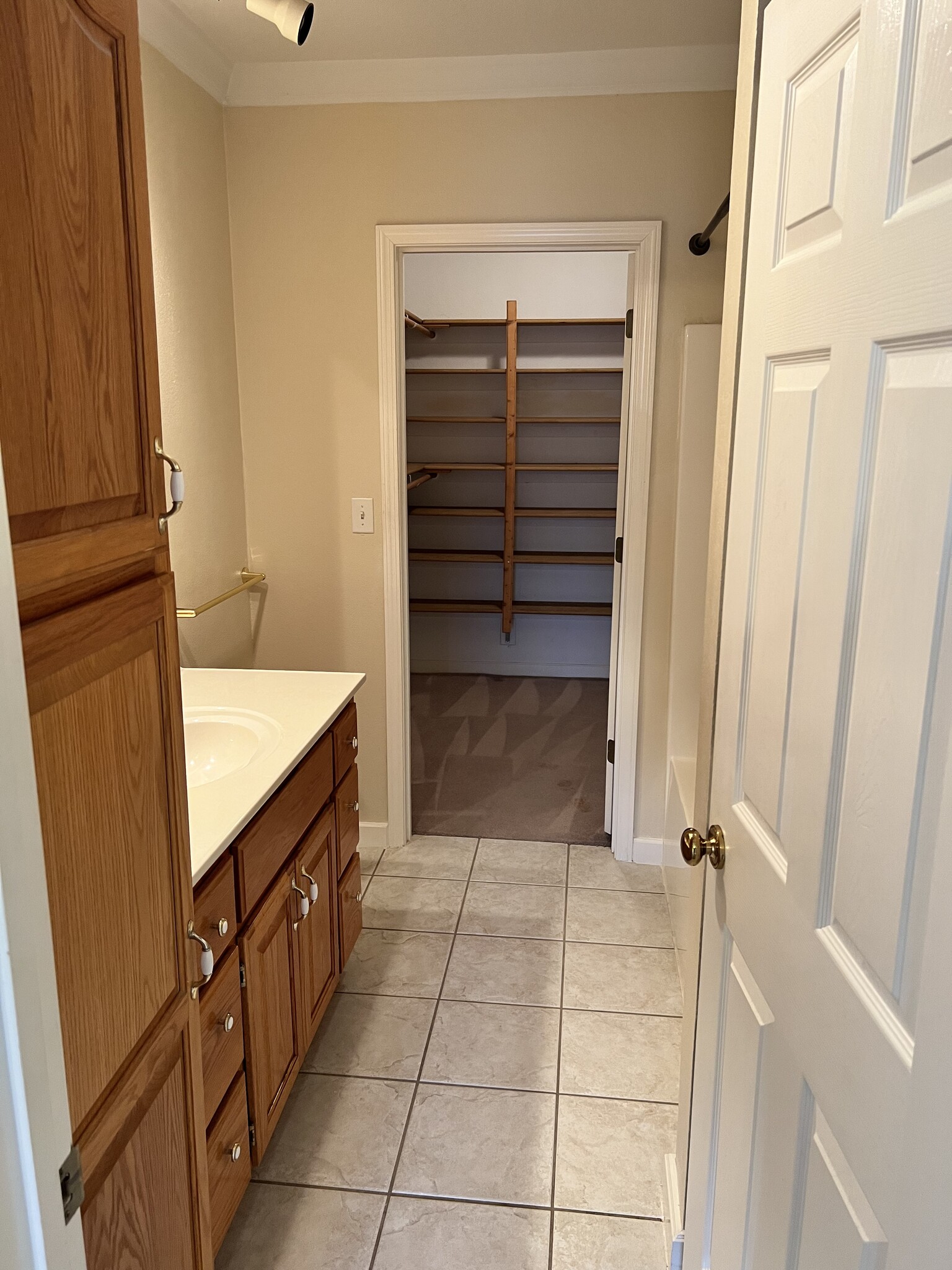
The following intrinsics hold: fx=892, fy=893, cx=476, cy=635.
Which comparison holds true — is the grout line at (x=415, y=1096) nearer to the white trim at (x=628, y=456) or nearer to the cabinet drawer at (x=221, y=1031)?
the cabinet drawer at (x=221, y=1031)

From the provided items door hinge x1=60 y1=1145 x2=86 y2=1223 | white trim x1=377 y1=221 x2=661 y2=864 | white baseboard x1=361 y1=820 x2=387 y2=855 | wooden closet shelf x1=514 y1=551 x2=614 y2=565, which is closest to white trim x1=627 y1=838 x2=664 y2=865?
white trim x1=377 y1=221 x2=661 y2=864

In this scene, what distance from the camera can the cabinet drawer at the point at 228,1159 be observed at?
1.50 meters

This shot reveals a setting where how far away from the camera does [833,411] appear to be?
0.89 m

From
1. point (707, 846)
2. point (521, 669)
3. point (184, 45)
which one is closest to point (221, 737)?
point (707, 846)

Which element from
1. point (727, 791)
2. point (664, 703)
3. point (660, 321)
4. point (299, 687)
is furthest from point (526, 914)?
point (660, 321)

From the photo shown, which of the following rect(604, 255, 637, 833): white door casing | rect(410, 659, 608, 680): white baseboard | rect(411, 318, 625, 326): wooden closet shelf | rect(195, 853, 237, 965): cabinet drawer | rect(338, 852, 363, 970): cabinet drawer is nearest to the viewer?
rect(195, 853, 237, 965): cabinet drawer

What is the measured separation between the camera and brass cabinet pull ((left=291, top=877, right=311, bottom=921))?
1880 millimetres

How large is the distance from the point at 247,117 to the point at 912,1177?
122 inches

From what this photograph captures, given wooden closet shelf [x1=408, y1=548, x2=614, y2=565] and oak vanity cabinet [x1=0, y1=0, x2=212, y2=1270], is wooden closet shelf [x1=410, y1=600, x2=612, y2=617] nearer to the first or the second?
wooden closet shelf [x1=408, y1=548, x2=614, y2=565]

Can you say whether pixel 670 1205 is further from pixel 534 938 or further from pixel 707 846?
pixel 534 938

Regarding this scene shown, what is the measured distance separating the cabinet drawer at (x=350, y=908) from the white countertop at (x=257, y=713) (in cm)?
49

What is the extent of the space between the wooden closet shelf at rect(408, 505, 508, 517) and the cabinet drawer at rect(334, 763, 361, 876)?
2.92m

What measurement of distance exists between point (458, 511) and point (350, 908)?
3150mm

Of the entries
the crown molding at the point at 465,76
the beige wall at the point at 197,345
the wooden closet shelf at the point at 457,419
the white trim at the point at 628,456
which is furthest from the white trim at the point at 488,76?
the wooden closet shelf at the point at 457,419
